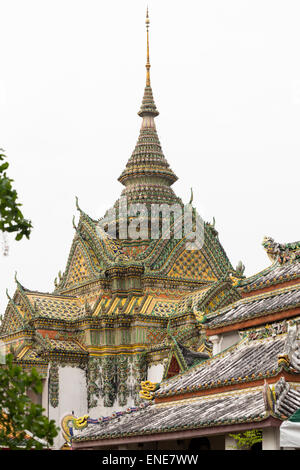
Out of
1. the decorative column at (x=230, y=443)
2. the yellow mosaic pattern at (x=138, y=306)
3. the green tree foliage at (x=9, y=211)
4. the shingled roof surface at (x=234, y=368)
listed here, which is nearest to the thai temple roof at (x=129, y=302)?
the yellow mosaic pattern at (x=138, y=306)

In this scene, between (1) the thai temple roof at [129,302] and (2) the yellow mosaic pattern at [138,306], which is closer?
(1) the thai temple roof at [129,302]

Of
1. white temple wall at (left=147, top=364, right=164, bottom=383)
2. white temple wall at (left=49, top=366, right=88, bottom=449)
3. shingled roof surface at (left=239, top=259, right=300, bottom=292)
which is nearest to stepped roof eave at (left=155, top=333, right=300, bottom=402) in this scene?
shingled roof surface at (left=239, top=259, right=300, bottom=292)

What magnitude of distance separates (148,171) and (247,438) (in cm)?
2453

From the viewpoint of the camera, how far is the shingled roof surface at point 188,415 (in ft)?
49.2

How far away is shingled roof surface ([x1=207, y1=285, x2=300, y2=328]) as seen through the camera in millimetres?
17719

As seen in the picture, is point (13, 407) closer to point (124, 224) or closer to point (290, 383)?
point (290, 383)

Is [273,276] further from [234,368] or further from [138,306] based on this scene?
A: [138,306]

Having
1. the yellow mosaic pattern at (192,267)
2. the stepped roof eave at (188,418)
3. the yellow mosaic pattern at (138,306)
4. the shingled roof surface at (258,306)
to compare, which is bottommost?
the stepped roof eave at (188,418)

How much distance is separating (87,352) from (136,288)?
3139mm

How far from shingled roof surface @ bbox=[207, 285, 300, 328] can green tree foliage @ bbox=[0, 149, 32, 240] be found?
1044 centimetres

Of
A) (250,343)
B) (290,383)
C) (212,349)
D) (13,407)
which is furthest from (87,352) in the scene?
(13,407)

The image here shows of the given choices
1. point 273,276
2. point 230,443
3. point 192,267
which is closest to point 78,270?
point 192,267

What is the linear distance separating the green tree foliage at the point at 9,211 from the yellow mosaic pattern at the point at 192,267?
27679mm

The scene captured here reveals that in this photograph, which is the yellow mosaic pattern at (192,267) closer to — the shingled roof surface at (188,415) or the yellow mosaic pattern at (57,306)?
→ the yellow mosaic pattern at (57,306)
